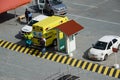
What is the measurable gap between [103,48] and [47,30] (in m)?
5.64

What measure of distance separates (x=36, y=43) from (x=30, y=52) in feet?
3.41

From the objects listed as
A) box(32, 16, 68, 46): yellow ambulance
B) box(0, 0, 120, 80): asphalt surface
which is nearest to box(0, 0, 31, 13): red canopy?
box(0, 0, 120, 80): asphalt surface

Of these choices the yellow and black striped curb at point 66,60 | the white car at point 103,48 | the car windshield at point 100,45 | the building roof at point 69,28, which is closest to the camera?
the yellow and black striped curb at point 66,60

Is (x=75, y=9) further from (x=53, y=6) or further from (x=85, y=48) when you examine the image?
(x=85, y=48)

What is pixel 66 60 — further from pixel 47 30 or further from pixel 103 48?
pixel 47 30

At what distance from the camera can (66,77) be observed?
2858 centimetres

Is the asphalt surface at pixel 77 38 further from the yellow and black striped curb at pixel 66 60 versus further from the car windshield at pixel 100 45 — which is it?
the car windshield at pixel 100 45

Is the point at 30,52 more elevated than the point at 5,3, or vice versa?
the point at 5,3

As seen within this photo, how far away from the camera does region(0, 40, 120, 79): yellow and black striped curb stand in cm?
3117

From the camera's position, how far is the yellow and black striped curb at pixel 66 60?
1227 inches

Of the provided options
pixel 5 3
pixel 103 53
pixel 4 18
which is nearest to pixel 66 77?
pixel 103 53

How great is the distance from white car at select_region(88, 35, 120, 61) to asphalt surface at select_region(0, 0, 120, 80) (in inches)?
22.0

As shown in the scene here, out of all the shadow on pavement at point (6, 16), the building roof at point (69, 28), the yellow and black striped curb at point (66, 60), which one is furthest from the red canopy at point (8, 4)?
the building roof at point (69, 28)

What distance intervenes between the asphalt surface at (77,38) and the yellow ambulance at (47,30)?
209cm
